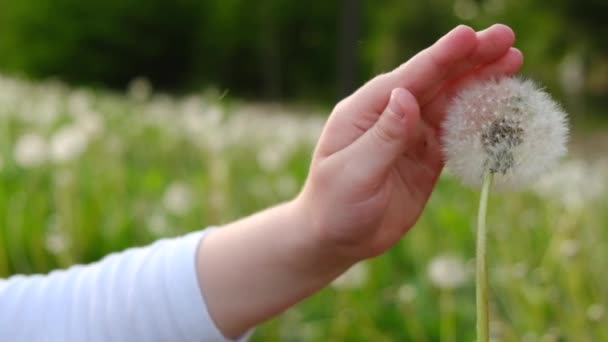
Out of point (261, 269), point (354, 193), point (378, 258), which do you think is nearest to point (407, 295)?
point (378, 258)

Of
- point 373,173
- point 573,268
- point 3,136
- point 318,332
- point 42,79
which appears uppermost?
point 373,173

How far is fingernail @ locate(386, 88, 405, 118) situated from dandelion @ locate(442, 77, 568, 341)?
0.12 feet

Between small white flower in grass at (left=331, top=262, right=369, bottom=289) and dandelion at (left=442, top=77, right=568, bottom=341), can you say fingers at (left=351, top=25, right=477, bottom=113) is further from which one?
small white flower in grass at (left=331, top=262, right=369, bottom=289)

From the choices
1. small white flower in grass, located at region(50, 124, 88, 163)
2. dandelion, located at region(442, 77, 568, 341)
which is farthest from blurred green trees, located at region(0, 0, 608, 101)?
small white flower in grass, located at region(50, 124, 88, 163)

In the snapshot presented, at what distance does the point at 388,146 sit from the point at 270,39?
7.34ft

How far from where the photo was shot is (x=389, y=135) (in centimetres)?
49

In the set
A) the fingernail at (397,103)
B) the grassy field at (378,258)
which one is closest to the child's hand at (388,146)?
the fingernail at (397,103)

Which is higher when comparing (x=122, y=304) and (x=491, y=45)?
(x=491, y=45)

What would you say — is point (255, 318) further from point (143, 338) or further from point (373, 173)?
point (373, 173)

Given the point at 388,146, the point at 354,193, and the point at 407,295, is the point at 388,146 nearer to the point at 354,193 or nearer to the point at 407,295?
the point at 354,193

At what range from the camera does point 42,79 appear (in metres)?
6.56

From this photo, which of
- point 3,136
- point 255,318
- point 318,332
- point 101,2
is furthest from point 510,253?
point 101,2

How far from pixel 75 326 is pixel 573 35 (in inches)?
204

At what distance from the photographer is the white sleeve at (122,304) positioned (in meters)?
0.69
